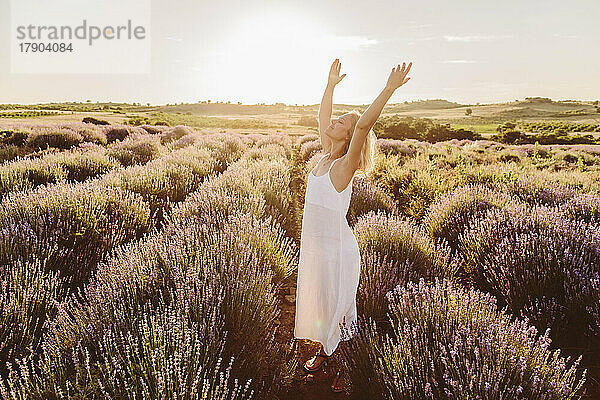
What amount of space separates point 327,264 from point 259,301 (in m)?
0.56

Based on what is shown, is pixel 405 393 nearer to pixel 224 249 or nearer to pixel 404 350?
pixel 404 350

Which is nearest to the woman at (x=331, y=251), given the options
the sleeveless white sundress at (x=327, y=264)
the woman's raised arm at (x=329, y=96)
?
the sleeveless white sundress at (x=327, y=264)

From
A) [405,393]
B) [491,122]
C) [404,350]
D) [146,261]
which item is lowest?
[405,393]

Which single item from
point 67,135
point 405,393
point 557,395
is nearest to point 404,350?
point 405,393

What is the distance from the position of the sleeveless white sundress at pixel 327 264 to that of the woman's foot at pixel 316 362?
0.17 m

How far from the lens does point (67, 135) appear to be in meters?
15.2

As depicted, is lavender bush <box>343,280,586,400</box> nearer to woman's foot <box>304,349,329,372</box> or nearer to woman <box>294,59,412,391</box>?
woman <box>294,59,412,391</box>

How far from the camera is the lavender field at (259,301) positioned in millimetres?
1976

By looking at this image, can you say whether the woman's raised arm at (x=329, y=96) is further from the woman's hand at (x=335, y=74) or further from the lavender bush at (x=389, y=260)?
the lavender bush at (x=389, y=260)

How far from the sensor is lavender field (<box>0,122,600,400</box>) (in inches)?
77.8

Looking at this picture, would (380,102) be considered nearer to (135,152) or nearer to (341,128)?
(341,128)

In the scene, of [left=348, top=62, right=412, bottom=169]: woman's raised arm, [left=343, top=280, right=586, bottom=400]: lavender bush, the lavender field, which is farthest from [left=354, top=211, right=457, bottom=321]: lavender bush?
[left=348, top=62, right=412, bottom=169]: woman's raised arm

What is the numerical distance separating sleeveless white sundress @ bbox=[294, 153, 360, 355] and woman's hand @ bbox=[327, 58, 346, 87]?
0.97 m

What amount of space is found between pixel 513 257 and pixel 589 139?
32772mm
